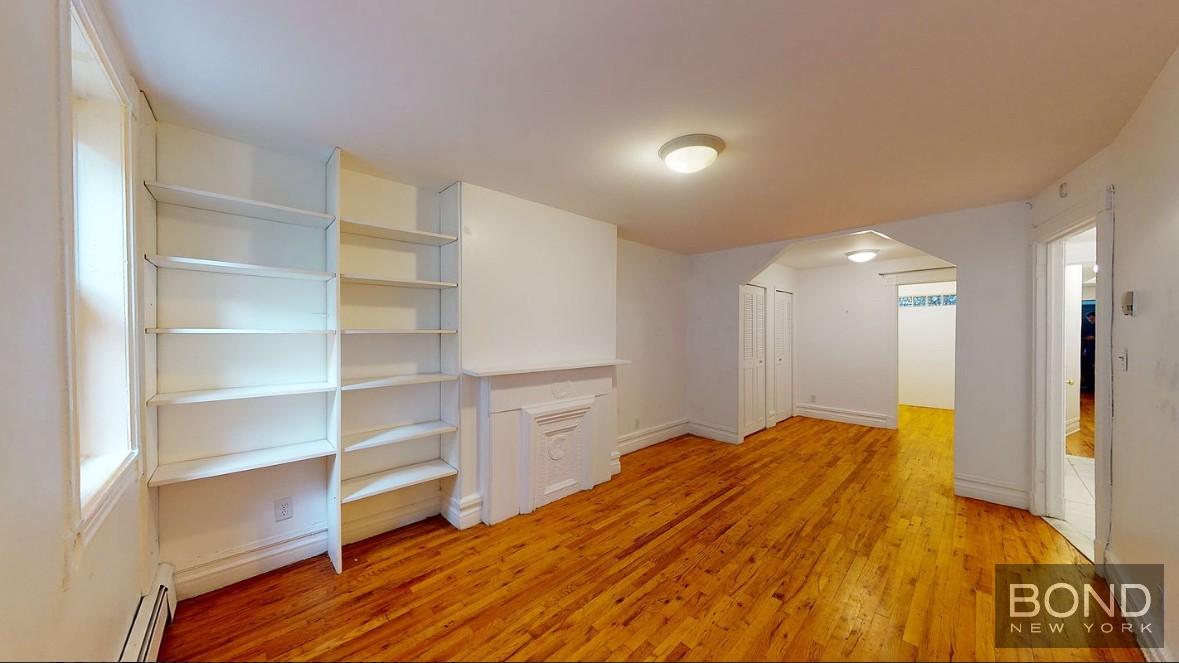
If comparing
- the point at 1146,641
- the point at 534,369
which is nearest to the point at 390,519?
the point at 534,369

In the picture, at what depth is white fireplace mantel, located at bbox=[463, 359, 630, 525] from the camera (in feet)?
9.20

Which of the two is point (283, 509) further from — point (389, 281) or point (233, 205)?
point (233, 205)

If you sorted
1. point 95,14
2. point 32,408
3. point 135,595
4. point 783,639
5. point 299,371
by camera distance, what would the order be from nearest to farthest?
point 32,408 < point 95,14 < point 135,595 < point 783,639 < point 299,371

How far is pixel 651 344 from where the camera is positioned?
184 inches

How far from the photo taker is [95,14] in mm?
1257

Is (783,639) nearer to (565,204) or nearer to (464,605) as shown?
(464,605)

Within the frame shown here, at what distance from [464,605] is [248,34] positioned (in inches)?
98.9

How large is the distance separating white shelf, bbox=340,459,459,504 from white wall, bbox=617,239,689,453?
6.79 feet

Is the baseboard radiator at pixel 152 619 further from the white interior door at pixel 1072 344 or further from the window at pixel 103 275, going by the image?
the white interior door at pixel 1072 344

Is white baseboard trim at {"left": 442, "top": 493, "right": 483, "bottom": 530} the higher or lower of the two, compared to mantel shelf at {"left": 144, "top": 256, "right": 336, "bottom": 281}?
lower

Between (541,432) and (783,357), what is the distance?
434 centimetres

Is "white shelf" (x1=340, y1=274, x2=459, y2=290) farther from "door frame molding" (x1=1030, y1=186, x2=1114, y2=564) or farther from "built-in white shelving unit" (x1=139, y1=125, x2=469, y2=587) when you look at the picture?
"door frame molding" (x1=1030, y1=186, x2=1114, y2=564)

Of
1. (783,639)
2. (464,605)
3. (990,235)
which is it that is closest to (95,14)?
Result: (464,605)

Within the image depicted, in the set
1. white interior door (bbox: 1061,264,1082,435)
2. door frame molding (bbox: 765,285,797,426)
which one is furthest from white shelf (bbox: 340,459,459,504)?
white interior door (bbox: 1061,264,1082,435)
